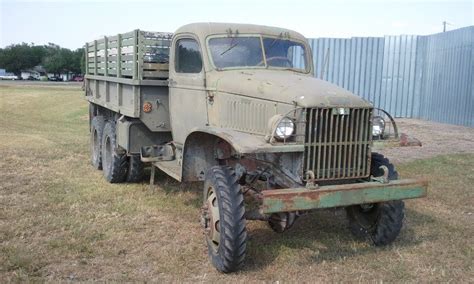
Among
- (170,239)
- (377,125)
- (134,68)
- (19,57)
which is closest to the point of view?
(377,125)

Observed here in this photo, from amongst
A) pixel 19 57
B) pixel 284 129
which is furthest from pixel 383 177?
pixel 19 57

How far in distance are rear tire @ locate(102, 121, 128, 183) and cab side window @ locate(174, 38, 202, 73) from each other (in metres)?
2.08

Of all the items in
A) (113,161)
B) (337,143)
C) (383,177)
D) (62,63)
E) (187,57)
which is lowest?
(113,161)

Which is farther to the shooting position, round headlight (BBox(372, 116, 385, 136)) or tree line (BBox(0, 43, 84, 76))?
tree line (BBox(0, 43, 84, 76))

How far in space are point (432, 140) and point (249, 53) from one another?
27.5 feet

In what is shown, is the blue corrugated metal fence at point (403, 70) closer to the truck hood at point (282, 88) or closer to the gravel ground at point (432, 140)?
the gravel ground at point (432, 140)

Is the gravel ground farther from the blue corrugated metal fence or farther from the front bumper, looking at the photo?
the front bumper

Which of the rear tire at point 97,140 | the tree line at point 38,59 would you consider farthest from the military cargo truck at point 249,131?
the tree line at point 38,59

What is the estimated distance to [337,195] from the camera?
14.5 feet

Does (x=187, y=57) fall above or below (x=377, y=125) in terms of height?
above

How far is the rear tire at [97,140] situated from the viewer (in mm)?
8937

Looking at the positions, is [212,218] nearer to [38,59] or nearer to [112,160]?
[112,160]

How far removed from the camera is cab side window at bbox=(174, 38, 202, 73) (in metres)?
6.00

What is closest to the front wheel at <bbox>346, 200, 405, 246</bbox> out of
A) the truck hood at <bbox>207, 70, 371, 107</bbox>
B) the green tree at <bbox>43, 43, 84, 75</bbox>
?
the truck hood at <bbox>207, 70, 371, 107</bbox>
